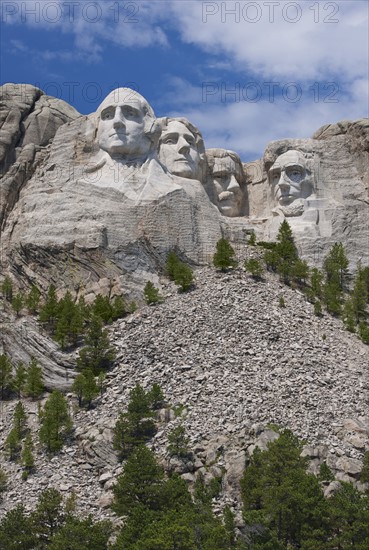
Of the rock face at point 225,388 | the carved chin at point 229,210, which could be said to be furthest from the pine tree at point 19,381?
the carved chin at point 229,210

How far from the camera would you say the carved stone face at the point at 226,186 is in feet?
190

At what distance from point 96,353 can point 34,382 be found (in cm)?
209

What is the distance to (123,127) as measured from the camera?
5475 cm

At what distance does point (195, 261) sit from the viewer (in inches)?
2104

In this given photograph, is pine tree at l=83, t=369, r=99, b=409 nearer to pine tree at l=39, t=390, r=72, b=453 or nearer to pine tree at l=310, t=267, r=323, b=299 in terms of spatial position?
pine tree at l=39, t=390, r=72, b=453

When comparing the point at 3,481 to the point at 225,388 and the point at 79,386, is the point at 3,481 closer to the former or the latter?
the point at 79,386

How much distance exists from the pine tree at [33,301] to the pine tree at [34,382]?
129 inches

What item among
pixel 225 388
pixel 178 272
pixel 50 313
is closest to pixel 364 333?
pixel 178 272

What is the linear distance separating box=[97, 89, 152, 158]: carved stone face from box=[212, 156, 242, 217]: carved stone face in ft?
12.6

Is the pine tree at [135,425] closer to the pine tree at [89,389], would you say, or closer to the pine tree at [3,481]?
the pine tree at [89,389]

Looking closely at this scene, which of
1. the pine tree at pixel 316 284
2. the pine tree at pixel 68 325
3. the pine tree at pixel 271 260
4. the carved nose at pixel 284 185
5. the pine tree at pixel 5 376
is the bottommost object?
the pine tree at pixel 5 376

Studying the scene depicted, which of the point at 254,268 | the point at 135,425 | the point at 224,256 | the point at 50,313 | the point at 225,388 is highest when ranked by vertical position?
the point at 224,256

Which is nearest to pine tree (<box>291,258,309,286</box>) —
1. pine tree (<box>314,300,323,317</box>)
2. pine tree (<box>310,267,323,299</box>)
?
pine tree (<box>310,267,323,299</box>)

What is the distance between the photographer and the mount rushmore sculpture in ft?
172
